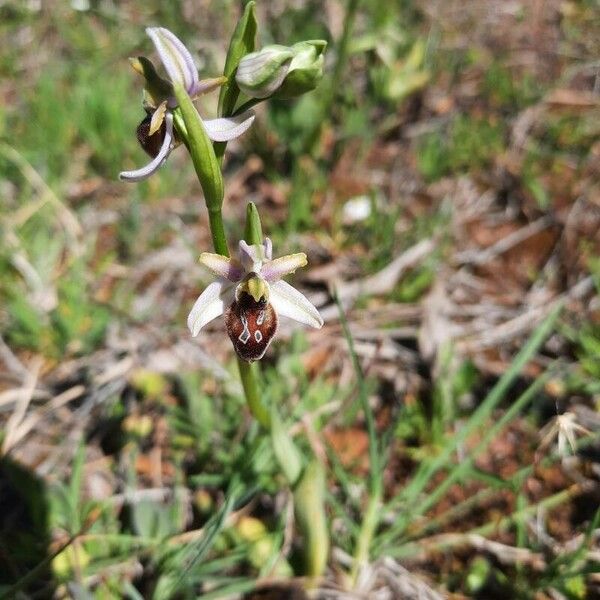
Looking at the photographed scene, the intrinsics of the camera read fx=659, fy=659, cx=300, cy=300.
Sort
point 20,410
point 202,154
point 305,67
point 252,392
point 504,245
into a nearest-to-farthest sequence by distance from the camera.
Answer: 1. point 202,154
2. point 305,67
3. point 252,392
4. point 20,410
5. point 504,245

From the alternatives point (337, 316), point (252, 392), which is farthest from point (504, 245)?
point (252, 392)

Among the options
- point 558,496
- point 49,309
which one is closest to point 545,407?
point 558,496

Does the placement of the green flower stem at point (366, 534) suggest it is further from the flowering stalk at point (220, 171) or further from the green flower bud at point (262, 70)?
the green flower bud at point (262, 70)

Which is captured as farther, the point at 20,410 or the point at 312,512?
the point at 20,410

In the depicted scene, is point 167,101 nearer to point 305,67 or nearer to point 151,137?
point 151,137

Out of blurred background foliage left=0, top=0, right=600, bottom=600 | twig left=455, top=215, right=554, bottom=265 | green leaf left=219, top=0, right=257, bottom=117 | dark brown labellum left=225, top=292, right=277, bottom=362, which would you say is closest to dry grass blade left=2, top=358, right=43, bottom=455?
blurred background foliage left=0, top=0, right=600, bottom=600

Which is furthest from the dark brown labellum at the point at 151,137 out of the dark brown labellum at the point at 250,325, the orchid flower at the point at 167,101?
the dark brown labellum at the point at 250,325

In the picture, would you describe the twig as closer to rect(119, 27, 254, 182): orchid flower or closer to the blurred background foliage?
the blurred background foliage
